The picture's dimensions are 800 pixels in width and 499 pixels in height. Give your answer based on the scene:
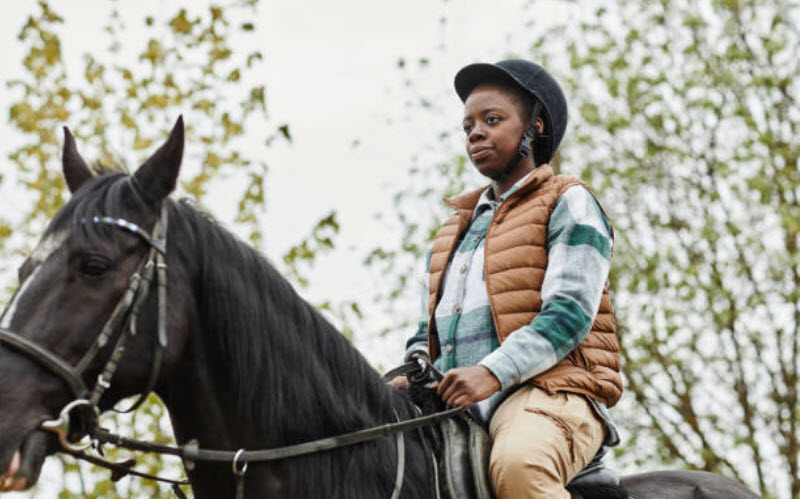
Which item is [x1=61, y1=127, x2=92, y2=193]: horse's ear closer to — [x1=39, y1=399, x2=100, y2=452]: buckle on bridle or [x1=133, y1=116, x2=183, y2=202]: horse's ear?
[x1=133, y1=116, x2=183, y2=202]: horse's ear

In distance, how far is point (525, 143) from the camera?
3.99 m

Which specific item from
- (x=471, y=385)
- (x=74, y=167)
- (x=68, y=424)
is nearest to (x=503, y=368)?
(x=471, y=385)

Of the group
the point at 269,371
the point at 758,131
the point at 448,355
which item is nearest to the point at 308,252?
the point at 448,355

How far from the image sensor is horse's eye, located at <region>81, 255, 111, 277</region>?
9.52ft

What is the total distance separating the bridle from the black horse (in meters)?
0.02

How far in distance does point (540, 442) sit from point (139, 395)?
52.4 inches

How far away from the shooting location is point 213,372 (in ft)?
10.3

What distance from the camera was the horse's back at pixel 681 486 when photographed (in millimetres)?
4492

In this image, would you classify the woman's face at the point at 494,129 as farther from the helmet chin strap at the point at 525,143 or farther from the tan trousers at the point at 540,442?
the tan trousers at the point at 540,442

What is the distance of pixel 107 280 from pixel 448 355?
146 cm

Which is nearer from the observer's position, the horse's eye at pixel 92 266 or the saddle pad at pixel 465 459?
the horse's eye at pixel 92 266

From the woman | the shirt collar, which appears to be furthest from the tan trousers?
the shirt collar

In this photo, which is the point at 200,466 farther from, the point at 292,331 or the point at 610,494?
the point at 610,494

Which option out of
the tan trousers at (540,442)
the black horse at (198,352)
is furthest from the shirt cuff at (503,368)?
the black horse at (198,352)
